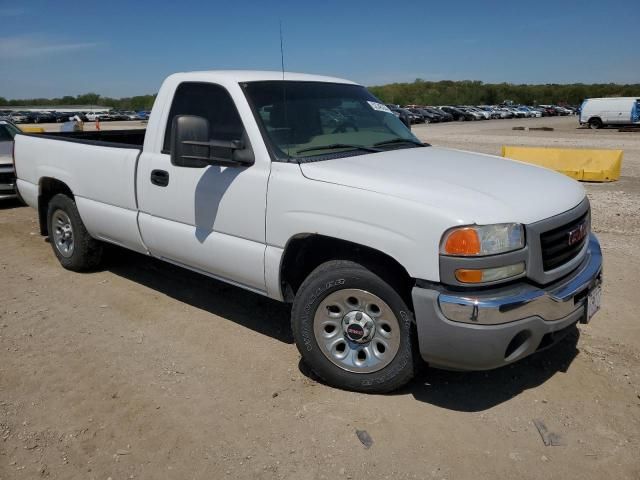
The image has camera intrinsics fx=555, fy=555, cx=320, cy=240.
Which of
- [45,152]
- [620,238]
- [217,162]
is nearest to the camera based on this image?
[217,162]

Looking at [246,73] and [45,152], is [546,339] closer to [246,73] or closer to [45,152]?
[246,73]

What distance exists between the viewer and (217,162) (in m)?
3.63

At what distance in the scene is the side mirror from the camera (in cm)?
Result: 349

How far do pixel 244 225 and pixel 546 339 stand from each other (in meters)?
1.97

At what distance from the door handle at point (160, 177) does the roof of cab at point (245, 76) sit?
2.46ft

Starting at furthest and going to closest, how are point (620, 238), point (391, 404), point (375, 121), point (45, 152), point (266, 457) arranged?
point (620, 238) < point (45, 152) < point (375, 121) < point (391, 404) < point (266, 457)

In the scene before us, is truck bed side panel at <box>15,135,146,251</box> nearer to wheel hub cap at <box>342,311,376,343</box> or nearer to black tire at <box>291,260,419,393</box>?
→ black tire at <box>291,260,419,393</box>

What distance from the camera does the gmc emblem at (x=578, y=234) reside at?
3.23m

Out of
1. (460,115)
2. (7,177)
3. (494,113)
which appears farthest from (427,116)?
(7,177)

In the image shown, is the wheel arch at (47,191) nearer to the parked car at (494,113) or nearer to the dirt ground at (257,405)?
the dirt ground at (257,405)

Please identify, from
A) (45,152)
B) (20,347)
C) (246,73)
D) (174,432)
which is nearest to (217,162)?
(246,73)

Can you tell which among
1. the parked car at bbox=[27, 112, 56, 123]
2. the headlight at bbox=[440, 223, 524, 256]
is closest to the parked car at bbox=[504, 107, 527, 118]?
the parked car at bbox=[27, 112, 56, 123]

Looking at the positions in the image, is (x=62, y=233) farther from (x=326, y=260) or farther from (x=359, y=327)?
(x=359, y=327)

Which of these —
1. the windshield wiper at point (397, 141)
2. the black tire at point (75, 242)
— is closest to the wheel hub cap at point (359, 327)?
the windshield wiper at point (397, 141)
